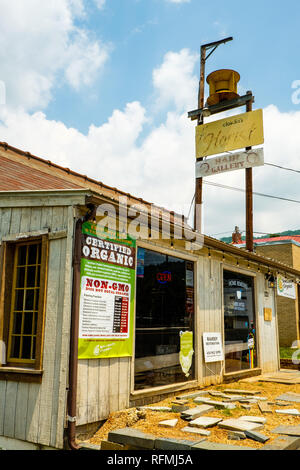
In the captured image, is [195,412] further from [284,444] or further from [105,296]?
[105,296]

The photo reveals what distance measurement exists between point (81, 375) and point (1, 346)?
135 centimetres

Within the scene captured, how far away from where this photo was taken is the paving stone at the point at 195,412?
616 cm

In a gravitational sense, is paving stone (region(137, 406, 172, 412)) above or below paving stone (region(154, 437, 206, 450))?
above

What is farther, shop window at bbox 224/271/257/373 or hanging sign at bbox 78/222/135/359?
shop window at bbox 224/271/257/373

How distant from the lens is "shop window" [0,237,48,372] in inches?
244

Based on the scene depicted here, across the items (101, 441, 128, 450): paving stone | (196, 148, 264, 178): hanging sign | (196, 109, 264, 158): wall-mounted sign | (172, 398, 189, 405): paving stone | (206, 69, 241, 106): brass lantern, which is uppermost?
(206, 69, 241, 106): brass lantern

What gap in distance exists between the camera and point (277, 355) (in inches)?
518

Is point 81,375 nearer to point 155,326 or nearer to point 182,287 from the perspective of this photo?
point 155,326

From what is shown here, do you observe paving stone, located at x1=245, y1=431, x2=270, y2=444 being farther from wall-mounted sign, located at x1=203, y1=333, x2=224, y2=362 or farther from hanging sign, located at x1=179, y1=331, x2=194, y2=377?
wall-mounted sign, located at x1=203, y1=333, x2=224, y2=362

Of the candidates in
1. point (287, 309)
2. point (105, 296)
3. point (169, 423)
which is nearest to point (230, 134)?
point (105, 296)

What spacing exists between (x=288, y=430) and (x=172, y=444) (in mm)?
1691

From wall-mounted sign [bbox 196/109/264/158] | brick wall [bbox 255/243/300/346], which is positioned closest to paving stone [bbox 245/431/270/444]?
wall-mounted sign [bbox 196/109/264/158]

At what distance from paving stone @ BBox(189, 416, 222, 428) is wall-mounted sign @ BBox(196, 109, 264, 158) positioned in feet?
28.0

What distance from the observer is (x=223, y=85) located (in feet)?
43.3
